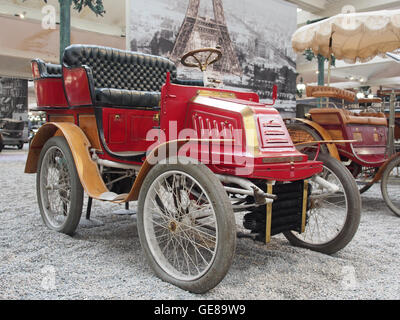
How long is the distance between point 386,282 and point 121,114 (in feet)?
6.87

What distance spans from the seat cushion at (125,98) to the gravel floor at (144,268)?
1.02 metres

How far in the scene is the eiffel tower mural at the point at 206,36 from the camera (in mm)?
7773

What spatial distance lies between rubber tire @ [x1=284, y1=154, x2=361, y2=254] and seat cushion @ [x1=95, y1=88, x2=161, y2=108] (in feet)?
4.60

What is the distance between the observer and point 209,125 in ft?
7.24

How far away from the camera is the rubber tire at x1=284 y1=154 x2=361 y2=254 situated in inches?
93.9

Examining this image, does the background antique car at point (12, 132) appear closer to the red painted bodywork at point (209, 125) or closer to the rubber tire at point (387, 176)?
the red painted bodywork at point (209, 125)

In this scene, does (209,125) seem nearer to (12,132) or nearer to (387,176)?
(387,176)

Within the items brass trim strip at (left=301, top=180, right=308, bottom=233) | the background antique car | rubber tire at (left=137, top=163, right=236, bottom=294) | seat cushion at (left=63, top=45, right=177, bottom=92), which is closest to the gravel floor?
rubber tire at (left=137, top=163, right=236, bottom=294)

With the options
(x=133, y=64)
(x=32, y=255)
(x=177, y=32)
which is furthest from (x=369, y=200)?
(x=177, y=32)

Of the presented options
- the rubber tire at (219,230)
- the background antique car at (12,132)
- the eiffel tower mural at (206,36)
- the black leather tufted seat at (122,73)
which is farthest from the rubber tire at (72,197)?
the background antique car at (12,132)

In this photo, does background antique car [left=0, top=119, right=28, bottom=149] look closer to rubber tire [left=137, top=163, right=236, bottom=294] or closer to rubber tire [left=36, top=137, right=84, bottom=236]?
rubber tire [left=36, top=137, right=84, bottom=236]

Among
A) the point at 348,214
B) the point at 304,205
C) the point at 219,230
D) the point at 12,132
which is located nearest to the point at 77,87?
the point at 219,230

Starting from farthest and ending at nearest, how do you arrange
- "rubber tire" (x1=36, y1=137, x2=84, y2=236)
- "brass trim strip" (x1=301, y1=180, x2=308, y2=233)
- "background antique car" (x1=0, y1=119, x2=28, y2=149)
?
"background antique car" (x1=0, y1=119, x2=28, y2=149)
"rubber tire" (x1=36, y1=137, x2=84, y2=236)
"brass trim strip" (x1=301, y1=180, x2=308, y2=233)

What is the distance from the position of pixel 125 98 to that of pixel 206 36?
19.4 ft
